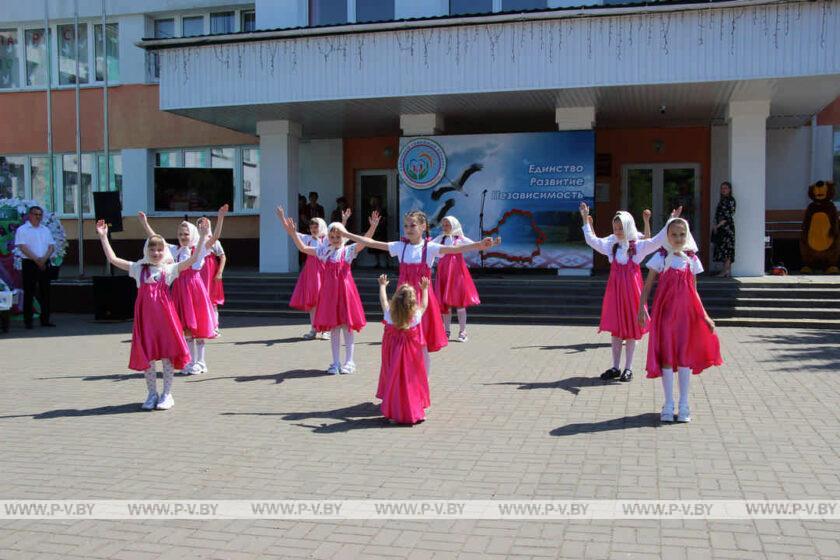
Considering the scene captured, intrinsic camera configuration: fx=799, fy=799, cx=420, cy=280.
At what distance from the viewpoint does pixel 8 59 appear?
25.3 m

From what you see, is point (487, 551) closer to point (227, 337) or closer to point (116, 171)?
point (227, 337)

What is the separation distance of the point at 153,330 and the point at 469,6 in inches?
543

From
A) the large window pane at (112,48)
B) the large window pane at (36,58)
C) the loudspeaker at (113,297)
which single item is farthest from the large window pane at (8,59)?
the loudspeaker at (113,297)

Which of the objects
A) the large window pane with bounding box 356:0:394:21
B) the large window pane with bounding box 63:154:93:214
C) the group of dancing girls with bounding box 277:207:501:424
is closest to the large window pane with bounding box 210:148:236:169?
the large window pane with bounding box 63:154:93:214

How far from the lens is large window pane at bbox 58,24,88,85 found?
24.7 m

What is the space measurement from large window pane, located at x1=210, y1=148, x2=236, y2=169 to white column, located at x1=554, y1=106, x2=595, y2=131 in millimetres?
10584

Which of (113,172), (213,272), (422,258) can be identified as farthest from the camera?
(113,172)

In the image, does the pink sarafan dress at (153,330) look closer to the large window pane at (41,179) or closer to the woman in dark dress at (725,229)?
the woman in dark dress at (725,229)

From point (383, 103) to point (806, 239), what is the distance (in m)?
10.4

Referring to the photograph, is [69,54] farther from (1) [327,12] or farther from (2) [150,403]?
(2) [150,403]

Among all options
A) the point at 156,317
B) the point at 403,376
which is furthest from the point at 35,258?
the point at 403,376

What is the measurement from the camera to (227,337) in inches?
513

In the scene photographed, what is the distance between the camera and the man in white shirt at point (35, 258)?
47.0ft

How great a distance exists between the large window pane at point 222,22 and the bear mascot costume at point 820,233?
53.7ft
